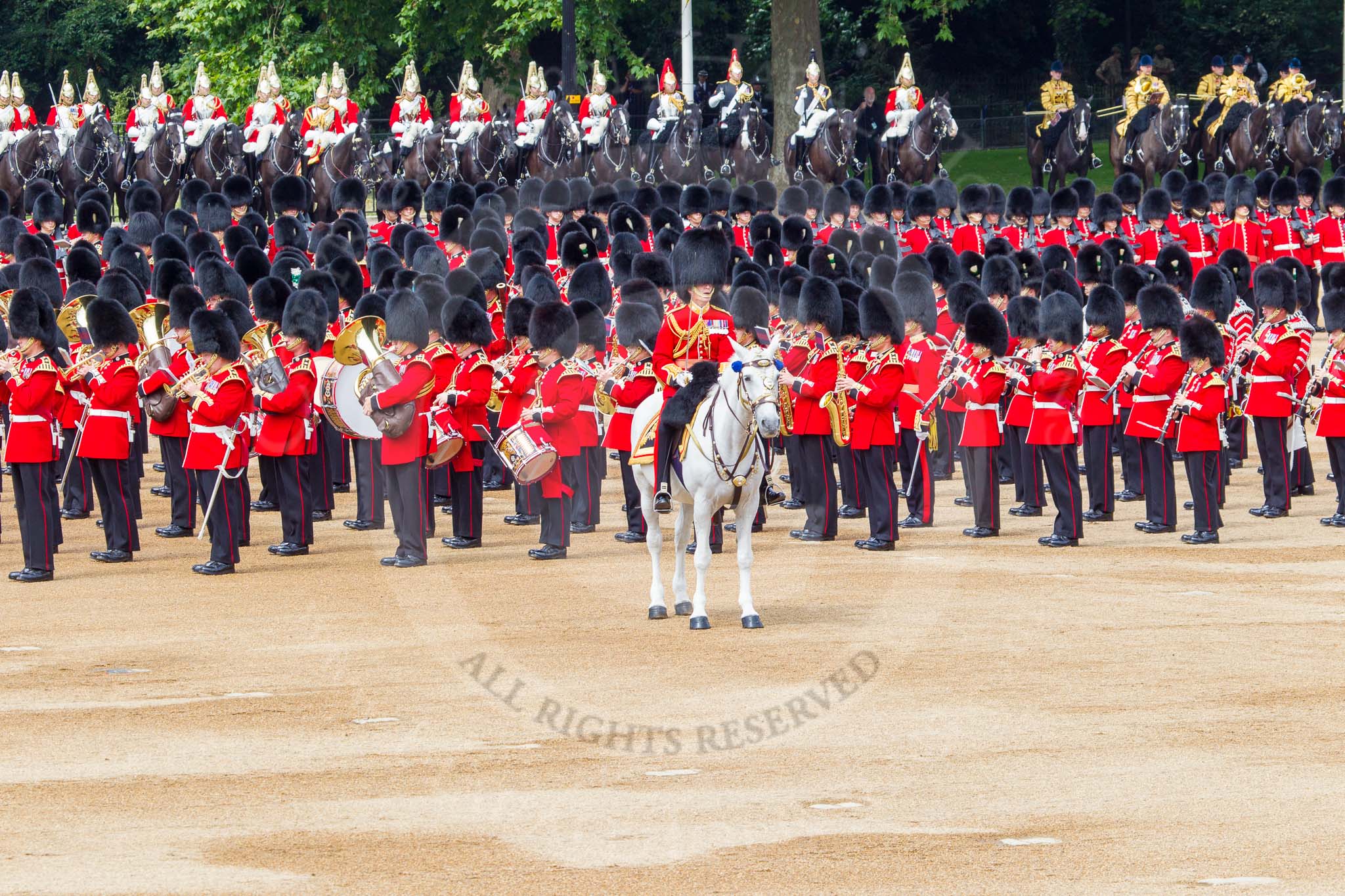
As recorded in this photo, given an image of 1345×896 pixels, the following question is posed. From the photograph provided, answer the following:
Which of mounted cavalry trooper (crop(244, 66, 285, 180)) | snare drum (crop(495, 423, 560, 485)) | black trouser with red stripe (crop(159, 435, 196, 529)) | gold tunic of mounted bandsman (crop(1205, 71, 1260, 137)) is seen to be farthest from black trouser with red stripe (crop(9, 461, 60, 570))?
gold tunic of mounted bandsman (crop(1205, 71, 1260, 137))

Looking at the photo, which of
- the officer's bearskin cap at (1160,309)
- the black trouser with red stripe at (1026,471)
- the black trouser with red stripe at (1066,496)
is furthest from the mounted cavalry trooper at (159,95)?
the black trouser with red stripe at (1066,496)

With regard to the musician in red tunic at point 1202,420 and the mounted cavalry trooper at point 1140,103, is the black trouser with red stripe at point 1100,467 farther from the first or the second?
the mounted cavalry trooper at point 1140,103

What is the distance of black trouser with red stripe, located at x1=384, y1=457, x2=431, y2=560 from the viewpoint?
984cm

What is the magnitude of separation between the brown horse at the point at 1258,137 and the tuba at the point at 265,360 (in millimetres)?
14700

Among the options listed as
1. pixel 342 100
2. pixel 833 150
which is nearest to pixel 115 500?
pixel 342 100

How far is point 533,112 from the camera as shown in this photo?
896 inches

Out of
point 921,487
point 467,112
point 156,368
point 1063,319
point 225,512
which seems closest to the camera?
point 225,512

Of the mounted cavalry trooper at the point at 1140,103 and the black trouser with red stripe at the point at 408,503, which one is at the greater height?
the mounted cavalry trooper at the point at 1140,103

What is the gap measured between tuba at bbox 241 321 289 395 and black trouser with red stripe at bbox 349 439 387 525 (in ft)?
1.73

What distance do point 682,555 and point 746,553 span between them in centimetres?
35

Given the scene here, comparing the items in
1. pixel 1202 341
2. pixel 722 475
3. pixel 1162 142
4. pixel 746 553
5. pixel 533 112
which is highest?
pixel 533 112

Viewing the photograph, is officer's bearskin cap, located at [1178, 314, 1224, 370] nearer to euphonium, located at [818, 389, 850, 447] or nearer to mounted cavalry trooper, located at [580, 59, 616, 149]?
euphonium, located at [818, 389, 850, 447]

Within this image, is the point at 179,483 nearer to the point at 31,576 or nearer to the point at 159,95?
the point at 31,576

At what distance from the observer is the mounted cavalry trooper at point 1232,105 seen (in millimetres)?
23781
